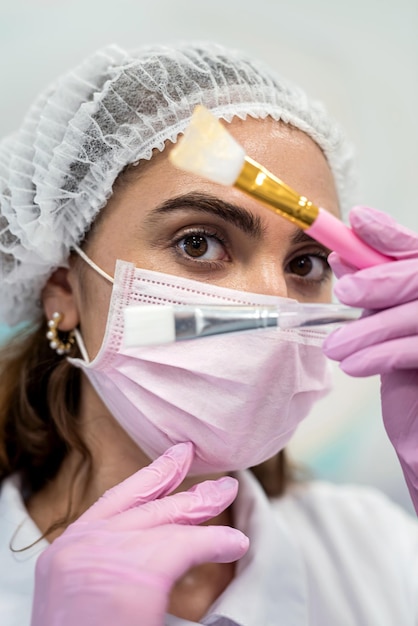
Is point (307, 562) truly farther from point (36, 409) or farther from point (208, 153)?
point (208, 153)

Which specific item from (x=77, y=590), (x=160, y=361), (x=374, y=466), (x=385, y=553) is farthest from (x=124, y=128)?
(x=374, y=466)

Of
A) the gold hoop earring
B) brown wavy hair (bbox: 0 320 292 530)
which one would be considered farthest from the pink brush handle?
brown wavy hair (bbox: 0 320 292 530)

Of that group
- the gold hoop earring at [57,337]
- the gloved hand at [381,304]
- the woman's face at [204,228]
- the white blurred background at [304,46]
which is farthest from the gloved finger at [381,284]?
the white blurred background at [304,46]

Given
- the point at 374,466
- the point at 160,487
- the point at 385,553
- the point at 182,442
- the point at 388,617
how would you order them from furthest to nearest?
the point at 374,466 < the point at 385,553 < the point at 388,617 < the point at 182,442 < the point at 160,487

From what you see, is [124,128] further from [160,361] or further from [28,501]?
[28,501]

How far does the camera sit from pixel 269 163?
3.58 ft

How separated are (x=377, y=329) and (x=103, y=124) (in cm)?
65

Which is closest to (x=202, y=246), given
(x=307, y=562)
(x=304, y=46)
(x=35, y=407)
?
(x=35, y=407)

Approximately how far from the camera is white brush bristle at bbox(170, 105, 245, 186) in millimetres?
749

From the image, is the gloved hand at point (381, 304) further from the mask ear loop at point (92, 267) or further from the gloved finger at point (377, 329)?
the mask ear loop at point (92, 267)

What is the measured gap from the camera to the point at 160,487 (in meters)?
0.92

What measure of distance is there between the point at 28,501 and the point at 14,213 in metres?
0.65

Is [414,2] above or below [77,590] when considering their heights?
above

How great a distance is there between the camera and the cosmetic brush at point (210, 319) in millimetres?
800
